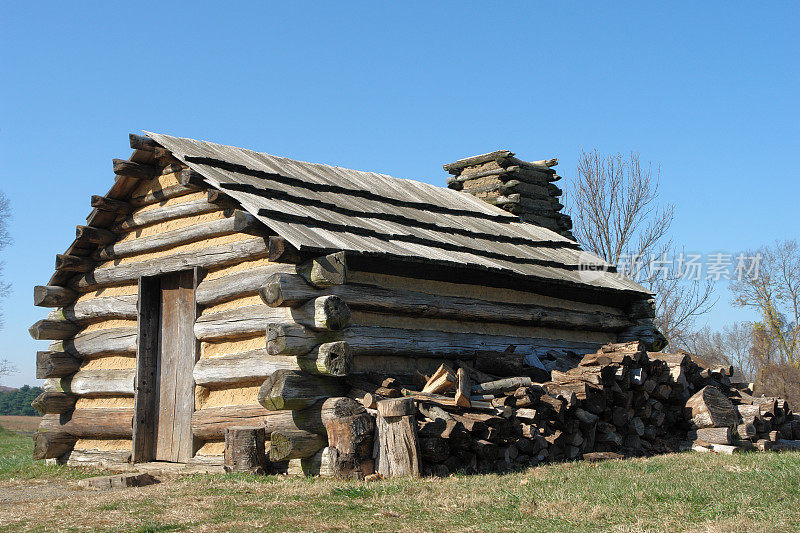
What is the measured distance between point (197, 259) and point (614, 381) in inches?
239

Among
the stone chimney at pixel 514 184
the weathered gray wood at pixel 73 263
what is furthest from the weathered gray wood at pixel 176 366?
the stone chimney at pixel 514 184

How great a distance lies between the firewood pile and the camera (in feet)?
29.2

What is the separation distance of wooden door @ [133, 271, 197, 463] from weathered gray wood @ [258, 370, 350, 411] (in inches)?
85.1

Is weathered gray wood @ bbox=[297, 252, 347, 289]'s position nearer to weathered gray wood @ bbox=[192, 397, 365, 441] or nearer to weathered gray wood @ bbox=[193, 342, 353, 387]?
weathered gray wood @ bbox=[193, 342, 353, 387]

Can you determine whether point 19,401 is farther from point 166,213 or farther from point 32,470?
point 166,213

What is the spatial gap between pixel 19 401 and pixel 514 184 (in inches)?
1622

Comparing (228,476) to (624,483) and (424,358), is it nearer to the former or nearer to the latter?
(424,358)

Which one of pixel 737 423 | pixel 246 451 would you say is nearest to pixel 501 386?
pixel 246 451

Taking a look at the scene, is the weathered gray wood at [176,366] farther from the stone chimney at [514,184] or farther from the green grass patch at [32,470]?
the stone chimney at [514,184]

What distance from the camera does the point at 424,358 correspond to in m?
10.8

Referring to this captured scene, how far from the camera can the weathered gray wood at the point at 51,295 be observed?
505 inches

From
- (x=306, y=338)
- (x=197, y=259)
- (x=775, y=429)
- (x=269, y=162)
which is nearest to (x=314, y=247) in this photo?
(x=306, y=338)

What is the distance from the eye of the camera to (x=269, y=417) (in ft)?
30.7

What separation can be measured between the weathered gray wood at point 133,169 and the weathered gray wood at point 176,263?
4.26 feet
